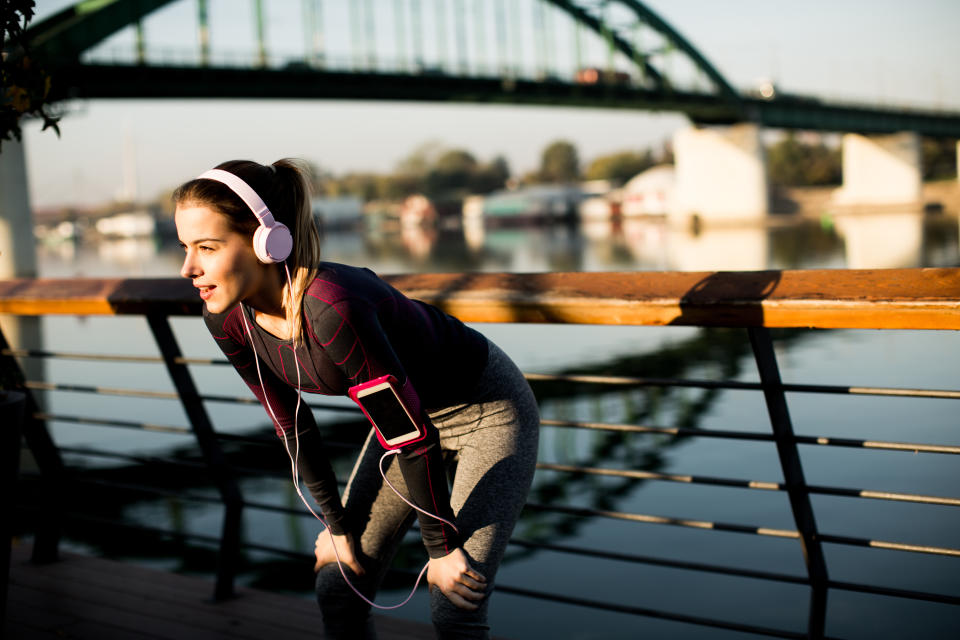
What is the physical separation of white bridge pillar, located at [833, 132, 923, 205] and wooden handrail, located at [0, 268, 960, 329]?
7015cm

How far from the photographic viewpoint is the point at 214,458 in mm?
2773

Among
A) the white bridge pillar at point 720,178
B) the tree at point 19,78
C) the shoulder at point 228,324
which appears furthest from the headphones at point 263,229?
the white bridge pillar at point 720,178

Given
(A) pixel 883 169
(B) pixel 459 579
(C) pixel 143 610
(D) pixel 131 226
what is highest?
(A) pixel 883 169

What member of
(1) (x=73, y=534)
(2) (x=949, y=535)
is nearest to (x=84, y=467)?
(1) (x=73, y=534)

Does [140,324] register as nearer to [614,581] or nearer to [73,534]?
[73,534]

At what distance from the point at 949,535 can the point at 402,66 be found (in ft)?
104

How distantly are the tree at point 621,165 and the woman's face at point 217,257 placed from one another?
490 ft

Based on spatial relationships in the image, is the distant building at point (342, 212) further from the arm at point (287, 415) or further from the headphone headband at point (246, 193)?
the headphone headband at point (246, 193)

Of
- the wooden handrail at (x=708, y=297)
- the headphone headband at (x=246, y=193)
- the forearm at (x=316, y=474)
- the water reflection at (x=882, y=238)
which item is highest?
the headphone headband at (x=246, y=193)

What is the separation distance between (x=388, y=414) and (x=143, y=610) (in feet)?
5.45

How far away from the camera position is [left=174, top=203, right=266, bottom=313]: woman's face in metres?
1.46

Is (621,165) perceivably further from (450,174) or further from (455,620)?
A: (455,620)

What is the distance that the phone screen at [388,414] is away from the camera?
4.65 ft

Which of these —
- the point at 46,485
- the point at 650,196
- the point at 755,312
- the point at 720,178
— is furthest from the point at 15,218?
the point at 650,196
